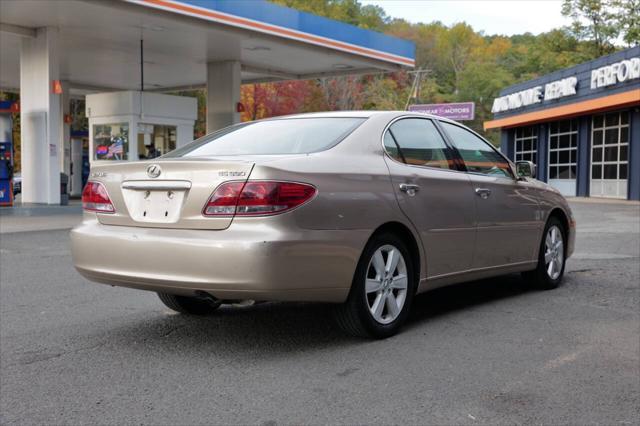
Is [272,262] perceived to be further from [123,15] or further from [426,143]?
[123,15]

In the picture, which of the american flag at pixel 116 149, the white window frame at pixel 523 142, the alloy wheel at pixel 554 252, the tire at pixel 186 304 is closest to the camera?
the tire at pixel 186 304

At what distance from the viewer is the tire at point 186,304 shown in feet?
18.0

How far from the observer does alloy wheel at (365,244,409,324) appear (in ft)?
15.6

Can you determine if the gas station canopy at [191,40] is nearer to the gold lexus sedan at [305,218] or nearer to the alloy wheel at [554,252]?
the alloy wheel at [554,252]

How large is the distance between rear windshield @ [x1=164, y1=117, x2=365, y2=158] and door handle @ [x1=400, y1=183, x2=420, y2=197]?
55 cm

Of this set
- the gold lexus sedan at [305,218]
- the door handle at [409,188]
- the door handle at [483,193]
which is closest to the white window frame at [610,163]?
the door handle at [483,193]

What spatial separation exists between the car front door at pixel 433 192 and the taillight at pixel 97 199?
1977 millimetres

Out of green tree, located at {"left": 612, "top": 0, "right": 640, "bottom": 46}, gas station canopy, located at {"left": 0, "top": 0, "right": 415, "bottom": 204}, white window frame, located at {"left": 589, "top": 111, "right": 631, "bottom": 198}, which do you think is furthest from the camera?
green tree, located at {"left": 612, "top": 0, "right": 640, "bottom": 46}

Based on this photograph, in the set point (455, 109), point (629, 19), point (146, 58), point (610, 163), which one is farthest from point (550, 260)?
point (629, 19)

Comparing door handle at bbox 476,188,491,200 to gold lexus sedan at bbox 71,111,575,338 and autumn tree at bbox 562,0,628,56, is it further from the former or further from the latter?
autumn tree at bbox 562,0,628,56

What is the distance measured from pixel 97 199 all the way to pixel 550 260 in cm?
436

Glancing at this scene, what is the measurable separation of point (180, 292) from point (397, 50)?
20984mm

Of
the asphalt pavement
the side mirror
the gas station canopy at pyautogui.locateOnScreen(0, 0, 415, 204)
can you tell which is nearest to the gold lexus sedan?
the asphalt pavement

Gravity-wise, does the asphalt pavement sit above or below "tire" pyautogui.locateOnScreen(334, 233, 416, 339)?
below
